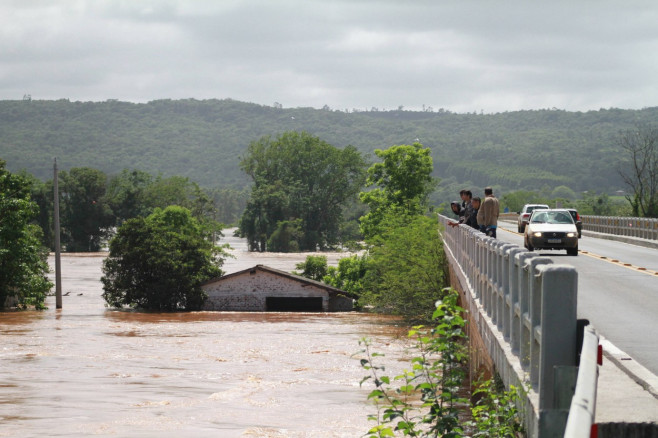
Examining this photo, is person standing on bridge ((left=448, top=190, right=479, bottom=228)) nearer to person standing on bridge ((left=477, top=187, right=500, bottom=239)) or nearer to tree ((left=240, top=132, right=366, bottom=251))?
person standing on bridge ((left=477, top=187, right=500, bottom=239))

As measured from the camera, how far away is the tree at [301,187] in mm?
128875

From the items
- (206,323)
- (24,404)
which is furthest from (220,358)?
(206,323)

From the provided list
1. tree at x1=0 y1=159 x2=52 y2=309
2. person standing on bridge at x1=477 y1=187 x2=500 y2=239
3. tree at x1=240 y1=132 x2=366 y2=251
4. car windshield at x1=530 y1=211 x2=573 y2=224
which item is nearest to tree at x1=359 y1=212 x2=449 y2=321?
car windshield at x1=530 y1=211 x2=573 y2=224

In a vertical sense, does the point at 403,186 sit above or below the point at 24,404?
above

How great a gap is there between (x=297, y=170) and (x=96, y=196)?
28233 millimetres

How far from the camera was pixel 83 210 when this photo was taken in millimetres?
126000

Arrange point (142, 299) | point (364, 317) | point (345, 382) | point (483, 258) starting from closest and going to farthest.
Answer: point (483, 258), point (345, 382), point (364, 317), point (142, 299)

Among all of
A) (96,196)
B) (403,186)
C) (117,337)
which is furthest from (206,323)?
(96,196)

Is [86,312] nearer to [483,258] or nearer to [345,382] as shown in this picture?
[345,382]

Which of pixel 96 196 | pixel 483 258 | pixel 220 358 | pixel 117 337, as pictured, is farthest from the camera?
pixel 96 196

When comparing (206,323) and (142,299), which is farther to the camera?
(142,299)

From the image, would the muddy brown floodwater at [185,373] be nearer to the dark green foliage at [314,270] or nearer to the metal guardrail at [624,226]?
the metal guardrail at [624,226]

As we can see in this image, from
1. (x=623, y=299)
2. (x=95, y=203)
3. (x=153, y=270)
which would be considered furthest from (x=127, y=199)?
(x=623, y=299)

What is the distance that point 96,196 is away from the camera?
126 meters
